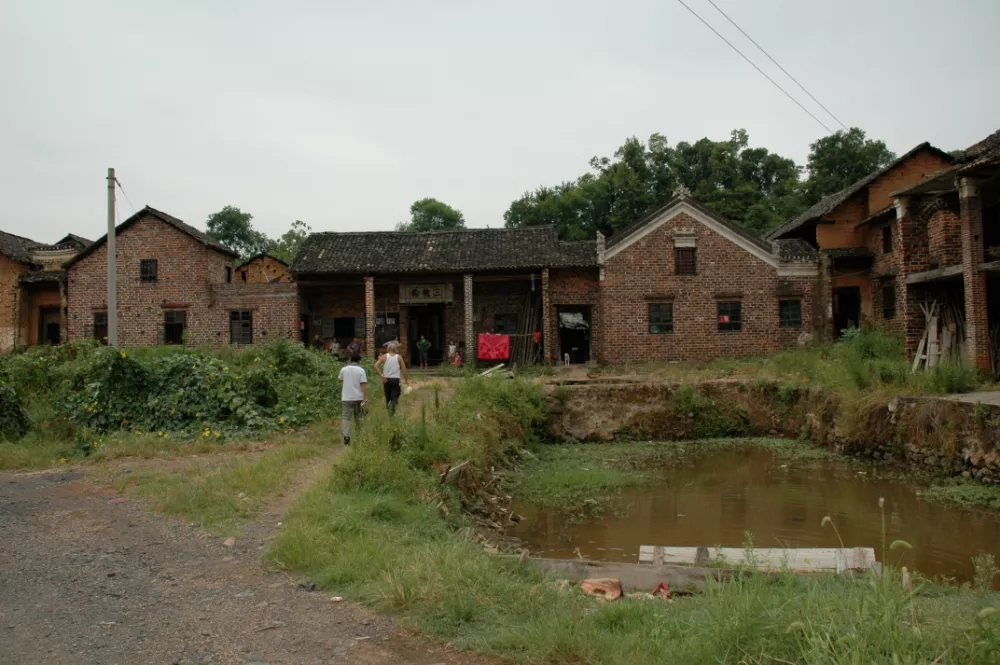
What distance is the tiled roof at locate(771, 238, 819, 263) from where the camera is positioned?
902 inches

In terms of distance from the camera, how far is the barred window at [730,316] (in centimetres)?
2280

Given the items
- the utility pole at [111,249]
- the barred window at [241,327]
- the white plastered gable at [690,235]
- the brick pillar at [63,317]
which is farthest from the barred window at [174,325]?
the white plastered gable at [690,235]

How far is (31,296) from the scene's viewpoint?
2711 centimetres

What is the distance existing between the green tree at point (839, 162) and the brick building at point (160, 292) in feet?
103

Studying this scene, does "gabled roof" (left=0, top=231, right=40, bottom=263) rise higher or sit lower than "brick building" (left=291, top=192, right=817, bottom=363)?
higher

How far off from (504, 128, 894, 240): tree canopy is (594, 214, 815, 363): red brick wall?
51.5 ft

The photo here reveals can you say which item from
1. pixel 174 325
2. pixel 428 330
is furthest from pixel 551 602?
pixel 174 325

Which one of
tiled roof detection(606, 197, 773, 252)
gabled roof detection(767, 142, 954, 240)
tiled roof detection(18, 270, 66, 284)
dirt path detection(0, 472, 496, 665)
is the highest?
gabled roof detection(767, 142, 954, 240)

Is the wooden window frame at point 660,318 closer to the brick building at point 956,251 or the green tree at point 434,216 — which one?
the brick building at point 956,251

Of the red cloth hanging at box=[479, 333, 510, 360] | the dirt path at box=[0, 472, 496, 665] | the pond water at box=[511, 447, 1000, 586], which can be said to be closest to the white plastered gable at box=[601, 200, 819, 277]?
the red cloth hanging at box=[479, 333, 510, 360]

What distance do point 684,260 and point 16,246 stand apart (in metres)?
27.3

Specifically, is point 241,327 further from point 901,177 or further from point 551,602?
point 901,177

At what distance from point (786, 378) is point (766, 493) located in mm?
6739

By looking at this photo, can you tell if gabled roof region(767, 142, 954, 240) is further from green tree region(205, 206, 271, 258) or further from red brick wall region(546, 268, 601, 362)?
green tree region(205, 206, 271, 258)
